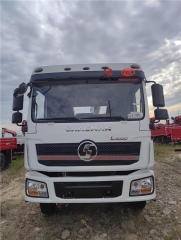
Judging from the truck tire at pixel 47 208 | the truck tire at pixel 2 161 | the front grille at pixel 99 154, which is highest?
→ the front grille at pixel 99 154

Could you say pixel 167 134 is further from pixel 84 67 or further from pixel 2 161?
pixel 84 67

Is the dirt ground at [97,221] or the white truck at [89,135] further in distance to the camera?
the dirt ground at [97,221]

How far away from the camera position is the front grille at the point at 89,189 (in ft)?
10.7

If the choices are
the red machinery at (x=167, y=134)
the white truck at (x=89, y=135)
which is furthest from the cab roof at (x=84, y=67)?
the red machinery at (x=167, y=134)

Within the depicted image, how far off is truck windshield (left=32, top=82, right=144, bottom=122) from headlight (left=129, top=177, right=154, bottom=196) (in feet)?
3.20

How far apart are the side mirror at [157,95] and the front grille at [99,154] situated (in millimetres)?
819

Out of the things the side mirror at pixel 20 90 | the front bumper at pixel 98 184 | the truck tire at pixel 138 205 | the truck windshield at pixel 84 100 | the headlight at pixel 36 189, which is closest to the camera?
the front bumper at pixel 98 184

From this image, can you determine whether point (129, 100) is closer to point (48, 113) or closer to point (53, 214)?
point (48, 113)

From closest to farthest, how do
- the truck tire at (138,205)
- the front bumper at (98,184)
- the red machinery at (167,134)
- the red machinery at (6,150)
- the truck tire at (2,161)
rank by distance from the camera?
the front bumper at (98,184), the truck tire at (138,205), the truck tire at (2,161), the red machinery at (6,150), the red machinery at (167,134)

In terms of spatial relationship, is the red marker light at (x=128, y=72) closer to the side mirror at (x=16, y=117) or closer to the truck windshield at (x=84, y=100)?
the truck windshield at (x=84, y=100)

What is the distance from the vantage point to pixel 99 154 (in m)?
3.32

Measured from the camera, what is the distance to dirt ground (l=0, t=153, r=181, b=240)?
3.44 metres

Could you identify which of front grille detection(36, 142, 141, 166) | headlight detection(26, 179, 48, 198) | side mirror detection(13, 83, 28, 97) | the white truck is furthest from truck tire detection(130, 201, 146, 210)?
side mirror detection(13, 83, 28, 97)

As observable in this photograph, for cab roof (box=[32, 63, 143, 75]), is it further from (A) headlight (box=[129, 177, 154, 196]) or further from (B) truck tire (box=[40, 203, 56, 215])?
(B) truck tire (box=[40, 203, 56, 215])
